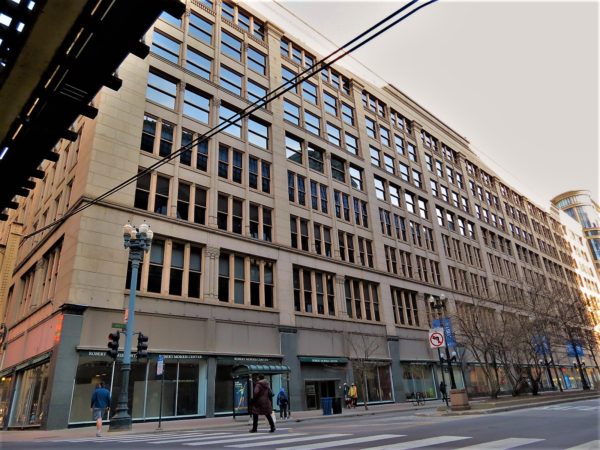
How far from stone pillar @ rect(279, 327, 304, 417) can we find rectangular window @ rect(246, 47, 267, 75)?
73.9 ft

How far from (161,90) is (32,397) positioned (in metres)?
20.1

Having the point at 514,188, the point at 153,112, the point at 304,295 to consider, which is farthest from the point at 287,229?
the point at 514,188

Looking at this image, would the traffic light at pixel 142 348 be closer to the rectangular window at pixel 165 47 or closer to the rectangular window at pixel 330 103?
the rectangular window at pixel 165 47

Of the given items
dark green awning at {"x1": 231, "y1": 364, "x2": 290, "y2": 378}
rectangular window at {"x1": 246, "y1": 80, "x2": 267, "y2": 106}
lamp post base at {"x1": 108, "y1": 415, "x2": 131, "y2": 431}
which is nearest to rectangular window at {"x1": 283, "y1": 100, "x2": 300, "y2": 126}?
rectangular window at {"x1": 246, "y1": 80, "x2": 267, "y2": 106}

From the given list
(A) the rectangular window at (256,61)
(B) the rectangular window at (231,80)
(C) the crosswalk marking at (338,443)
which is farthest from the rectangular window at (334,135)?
(C) the crosswalk marking at (338,443)

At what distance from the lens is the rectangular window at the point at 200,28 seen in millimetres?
32469

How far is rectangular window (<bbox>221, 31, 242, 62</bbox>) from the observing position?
3466 centimetres

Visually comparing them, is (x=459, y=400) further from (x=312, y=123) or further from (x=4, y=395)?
(x=4, y=395)

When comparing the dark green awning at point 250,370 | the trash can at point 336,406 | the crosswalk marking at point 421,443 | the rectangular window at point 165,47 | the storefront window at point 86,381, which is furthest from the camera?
the rectangular window at point 165,47

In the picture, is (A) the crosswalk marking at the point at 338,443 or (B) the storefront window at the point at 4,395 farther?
(B) the storefront window at the point at 4,395

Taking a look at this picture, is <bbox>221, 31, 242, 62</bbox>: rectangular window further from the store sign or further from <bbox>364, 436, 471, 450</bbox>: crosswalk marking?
<bbox>364, 436, 471, 450</bbox>: crosswalk marking

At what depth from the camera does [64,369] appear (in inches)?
763

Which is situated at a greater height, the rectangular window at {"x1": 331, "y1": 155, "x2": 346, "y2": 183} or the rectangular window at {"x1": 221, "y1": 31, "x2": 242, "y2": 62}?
the rectangular window at {"x1": 221, "y1": 31, "x2": 242, "y2": 62}

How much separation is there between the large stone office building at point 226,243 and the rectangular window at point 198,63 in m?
0.17
